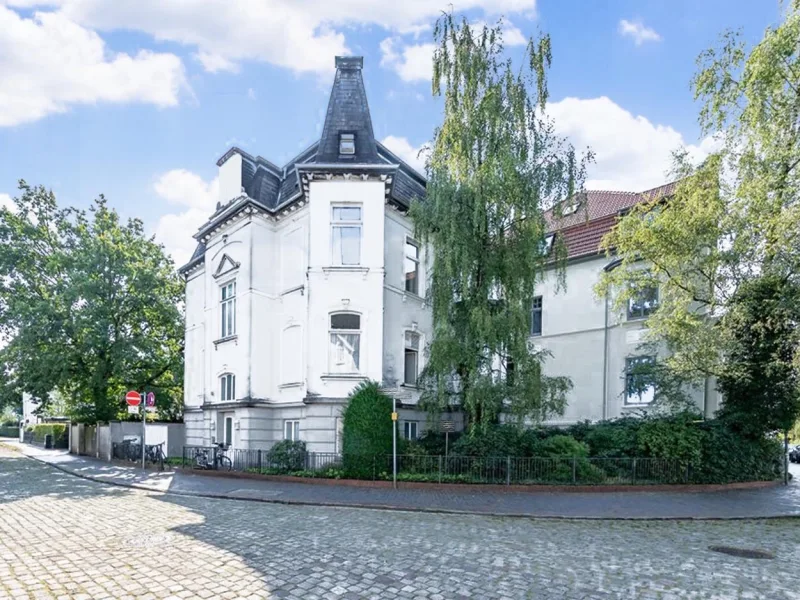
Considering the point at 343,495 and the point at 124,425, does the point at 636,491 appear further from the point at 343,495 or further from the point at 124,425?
the point at 124,425

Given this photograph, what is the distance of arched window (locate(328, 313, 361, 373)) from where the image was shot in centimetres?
1844

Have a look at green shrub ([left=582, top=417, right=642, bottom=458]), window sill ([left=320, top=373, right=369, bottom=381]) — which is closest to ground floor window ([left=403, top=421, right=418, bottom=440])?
window sill ([left=320, top=373, right=369, bottom=381])

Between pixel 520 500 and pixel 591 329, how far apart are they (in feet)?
45.5

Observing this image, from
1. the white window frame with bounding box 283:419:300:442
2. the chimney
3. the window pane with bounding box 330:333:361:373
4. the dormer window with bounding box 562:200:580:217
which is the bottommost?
the white window frame with bounding box 283:419:300:442

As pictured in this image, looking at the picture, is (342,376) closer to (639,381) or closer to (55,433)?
(639,381)

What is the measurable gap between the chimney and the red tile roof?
33.2 feet

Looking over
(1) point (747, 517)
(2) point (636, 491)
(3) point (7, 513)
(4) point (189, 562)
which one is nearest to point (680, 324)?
(2) point (636, 491)

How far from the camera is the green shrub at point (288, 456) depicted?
56.4 feet

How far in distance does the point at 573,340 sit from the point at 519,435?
11.1m

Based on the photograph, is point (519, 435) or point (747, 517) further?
point (519, 435)

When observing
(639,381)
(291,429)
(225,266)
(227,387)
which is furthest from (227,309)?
(639,381)

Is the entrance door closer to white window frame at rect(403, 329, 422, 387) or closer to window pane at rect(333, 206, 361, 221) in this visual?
white window frame at rect(403, 329, 422, 387)

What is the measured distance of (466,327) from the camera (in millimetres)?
16344

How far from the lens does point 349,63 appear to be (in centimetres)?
2184
